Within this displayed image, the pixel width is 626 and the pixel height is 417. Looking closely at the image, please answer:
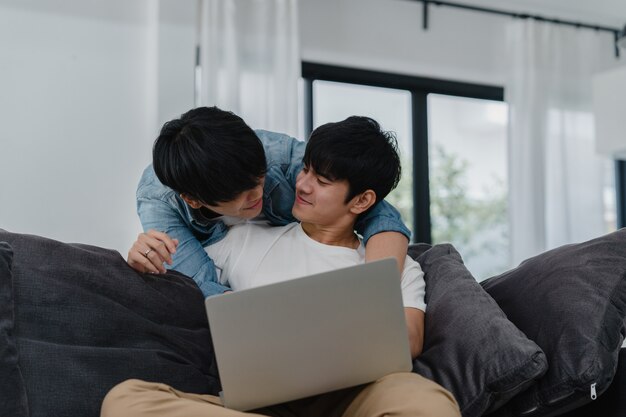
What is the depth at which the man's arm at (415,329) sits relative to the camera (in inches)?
68.6

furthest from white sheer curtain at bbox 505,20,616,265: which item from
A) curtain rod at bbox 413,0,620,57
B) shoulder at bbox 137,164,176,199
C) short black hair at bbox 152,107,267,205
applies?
short black hair at bbox 152,107,267,205

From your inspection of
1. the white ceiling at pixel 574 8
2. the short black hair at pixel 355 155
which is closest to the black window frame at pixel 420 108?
the white ceiling at pixel 574 8

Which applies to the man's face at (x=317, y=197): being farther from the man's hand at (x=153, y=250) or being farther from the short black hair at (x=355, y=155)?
the man's hand at (x=153, y=250)

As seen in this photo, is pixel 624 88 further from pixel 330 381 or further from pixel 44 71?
pixel 330 381

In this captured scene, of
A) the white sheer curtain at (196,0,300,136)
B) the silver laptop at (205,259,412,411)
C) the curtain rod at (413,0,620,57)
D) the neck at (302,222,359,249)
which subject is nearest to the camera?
the silver laptop at (205,259,412,411)

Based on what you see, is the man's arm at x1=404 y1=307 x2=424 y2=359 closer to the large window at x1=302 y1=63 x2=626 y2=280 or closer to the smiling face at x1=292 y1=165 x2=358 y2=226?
the smiling face at x1=292 y1=165 x2=358 y2=226

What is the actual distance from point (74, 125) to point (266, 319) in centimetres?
267

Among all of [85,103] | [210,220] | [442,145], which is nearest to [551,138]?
[442,145]

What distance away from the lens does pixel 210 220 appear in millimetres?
1959

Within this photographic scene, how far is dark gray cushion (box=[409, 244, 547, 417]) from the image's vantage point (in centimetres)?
153

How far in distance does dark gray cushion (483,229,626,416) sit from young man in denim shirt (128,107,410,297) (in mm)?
323

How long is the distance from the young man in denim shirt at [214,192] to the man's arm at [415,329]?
0.40 ft

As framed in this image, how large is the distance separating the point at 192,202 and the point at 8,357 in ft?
1.79

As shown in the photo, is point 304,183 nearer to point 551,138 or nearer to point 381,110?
point 381,110
